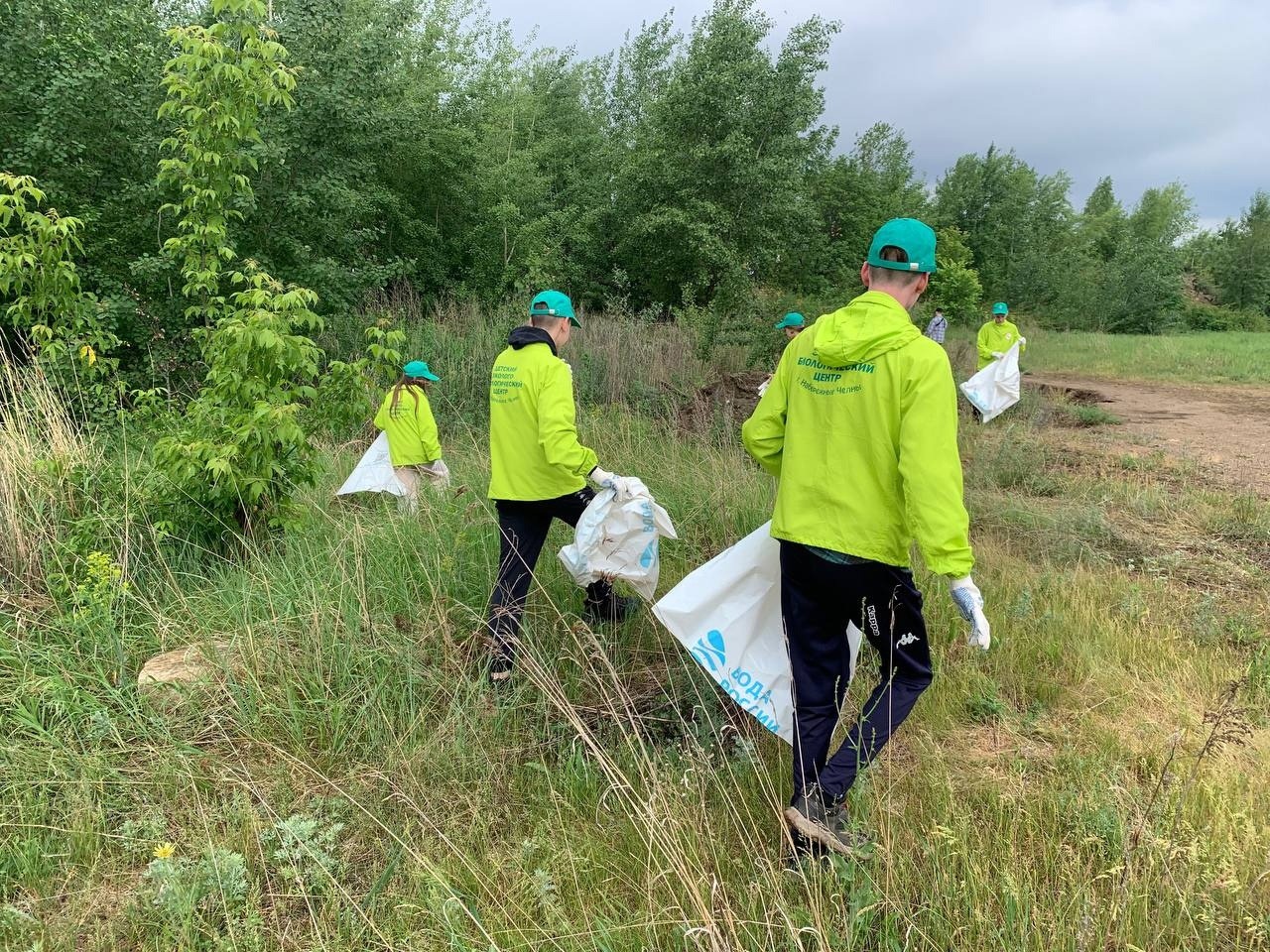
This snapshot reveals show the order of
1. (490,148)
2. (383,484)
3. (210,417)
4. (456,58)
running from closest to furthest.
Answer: (210,417), (383,484), (490,148), (456,58)

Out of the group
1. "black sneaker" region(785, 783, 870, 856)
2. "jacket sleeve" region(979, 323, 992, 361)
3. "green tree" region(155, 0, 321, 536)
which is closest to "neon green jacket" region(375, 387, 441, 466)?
"green tree" region(155, 0, 321, 536)

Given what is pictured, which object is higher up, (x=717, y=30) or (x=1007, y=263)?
(x=717, y=30)

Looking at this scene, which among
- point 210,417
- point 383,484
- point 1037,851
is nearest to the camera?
point 1037,851

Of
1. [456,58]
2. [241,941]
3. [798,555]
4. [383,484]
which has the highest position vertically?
[456,58]

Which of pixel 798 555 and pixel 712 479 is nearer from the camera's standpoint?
pixel 798 555

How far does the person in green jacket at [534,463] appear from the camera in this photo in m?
3.27

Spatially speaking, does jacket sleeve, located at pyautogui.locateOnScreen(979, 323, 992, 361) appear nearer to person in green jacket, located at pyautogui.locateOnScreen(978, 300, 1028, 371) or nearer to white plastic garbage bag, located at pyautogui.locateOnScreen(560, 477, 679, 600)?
person in green jacket, located at pyautogui.locateOnScreen(978, 300, 1028, 371)

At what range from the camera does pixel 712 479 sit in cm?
510

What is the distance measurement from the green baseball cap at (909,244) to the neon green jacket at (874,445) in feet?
0.35

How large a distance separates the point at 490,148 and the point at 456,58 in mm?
3317

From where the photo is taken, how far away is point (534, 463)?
3424 mm

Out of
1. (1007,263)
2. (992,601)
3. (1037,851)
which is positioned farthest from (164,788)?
(1007,263)

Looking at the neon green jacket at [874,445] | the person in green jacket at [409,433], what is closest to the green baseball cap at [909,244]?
the neon green jacket at [874,445]

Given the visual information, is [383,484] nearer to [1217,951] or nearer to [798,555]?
[798,555]
